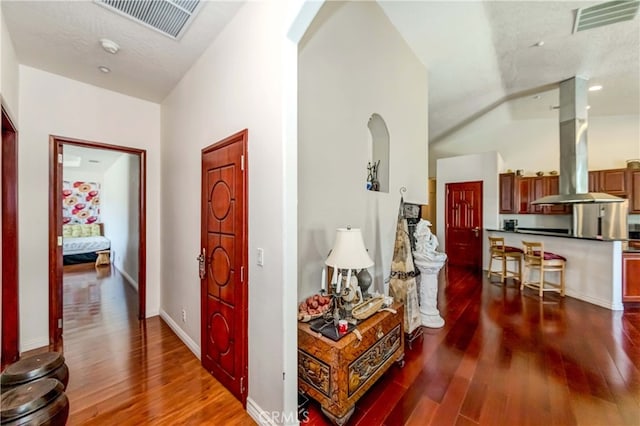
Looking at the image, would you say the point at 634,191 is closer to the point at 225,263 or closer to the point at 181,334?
the point at 225,263

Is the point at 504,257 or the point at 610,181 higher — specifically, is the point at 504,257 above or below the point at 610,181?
below

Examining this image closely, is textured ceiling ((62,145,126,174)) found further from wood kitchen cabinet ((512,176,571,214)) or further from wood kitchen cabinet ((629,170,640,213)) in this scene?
wood kitchen cabinet ((629,170,640,213))

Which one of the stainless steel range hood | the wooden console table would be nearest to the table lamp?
the wooden console table

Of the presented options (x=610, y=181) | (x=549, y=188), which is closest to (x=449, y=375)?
(x=549, y=188)

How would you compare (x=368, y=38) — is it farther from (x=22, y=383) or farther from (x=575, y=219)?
(x=575, y=219)

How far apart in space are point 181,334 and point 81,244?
5910 mm

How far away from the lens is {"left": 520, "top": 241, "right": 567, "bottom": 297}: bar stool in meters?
4.39

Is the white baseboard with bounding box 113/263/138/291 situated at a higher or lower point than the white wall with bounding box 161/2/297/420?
lower

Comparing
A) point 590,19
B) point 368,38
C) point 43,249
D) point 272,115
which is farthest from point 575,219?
point 43,249

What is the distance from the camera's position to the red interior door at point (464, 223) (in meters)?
6.46

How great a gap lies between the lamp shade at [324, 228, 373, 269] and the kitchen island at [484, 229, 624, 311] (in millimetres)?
4410

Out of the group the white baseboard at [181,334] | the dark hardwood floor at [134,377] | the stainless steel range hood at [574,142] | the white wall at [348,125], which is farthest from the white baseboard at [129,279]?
the stainless steel range hood at [574,142]

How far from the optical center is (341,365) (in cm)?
166

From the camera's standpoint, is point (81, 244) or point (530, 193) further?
point (81, 244)
